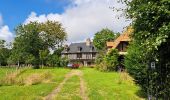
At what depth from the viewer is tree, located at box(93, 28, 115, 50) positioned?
131113 millimetres

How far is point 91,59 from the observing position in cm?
13325

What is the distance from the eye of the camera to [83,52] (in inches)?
5285

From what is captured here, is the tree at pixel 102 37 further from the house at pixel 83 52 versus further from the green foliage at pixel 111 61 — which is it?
the green foliage at pixel 111 61

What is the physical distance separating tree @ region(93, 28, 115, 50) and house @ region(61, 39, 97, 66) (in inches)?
102

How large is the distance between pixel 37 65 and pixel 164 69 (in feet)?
281

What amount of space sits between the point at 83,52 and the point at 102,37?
9.15 meters

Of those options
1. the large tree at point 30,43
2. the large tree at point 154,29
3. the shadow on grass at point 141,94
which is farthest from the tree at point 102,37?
the large tree at point 154,29

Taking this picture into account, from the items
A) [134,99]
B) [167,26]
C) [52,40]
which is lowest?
[134,99]

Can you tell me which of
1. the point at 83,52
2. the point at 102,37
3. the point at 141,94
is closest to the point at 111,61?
the point at 141,94

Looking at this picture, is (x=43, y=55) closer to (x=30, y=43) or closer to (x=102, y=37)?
(x=30, y=43)

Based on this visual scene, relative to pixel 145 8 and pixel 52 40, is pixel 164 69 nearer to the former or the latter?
pixel 145 8

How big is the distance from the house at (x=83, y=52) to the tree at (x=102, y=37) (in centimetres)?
258

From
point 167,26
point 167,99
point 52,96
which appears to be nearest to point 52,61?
point 52,96

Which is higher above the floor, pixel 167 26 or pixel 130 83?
pixel 167 26
